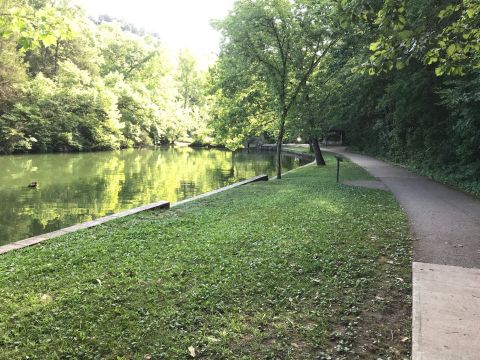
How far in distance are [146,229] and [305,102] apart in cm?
1307

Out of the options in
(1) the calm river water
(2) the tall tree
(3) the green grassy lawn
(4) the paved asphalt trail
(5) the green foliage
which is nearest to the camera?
(3) the green grassy lawn

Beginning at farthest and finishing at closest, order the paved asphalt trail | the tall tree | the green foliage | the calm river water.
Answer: the green foliage, the tall tree, the calm river water, the paved asphalt trail

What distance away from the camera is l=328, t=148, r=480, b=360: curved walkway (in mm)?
3104

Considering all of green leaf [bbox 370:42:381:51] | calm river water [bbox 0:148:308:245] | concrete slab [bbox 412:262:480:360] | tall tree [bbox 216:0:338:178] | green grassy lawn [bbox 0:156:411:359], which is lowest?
calm river water [bbox 0:148:308:245]

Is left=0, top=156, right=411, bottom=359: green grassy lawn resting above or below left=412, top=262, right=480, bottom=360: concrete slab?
below

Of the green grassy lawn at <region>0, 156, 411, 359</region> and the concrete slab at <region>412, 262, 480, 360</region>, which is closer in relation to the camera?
the concrete slab at <region>412, 262, 480, 360</region>

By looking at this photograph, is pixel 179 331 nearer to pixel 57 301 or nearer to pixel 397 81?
pixel 57 301

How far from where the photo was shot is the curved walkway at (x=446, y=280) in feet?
10.2

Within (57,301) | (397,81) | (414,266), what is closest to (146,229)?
(57,301)

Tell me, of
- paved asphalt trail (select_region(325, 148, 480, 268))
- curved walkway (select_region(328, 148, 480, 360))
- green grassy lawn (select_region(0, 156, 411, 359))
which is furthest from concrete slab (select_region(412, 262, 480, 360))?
paved asphalt trail (select_region(325, 148, 480, 268))

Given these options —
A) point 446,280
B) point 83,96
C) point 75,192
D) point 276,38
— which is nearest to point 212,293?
point 446,280

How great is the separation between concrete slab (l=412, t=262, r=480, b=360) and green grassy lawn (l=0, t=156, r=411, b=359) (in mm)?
162

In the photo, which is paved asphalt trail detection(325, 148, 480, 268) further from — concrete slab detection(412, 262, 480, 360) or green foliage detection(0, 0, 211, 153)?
green foliage detection(0, 0, 211, 153)

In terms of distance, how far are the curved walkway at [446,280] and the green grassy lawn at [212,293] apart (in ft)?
0.63
